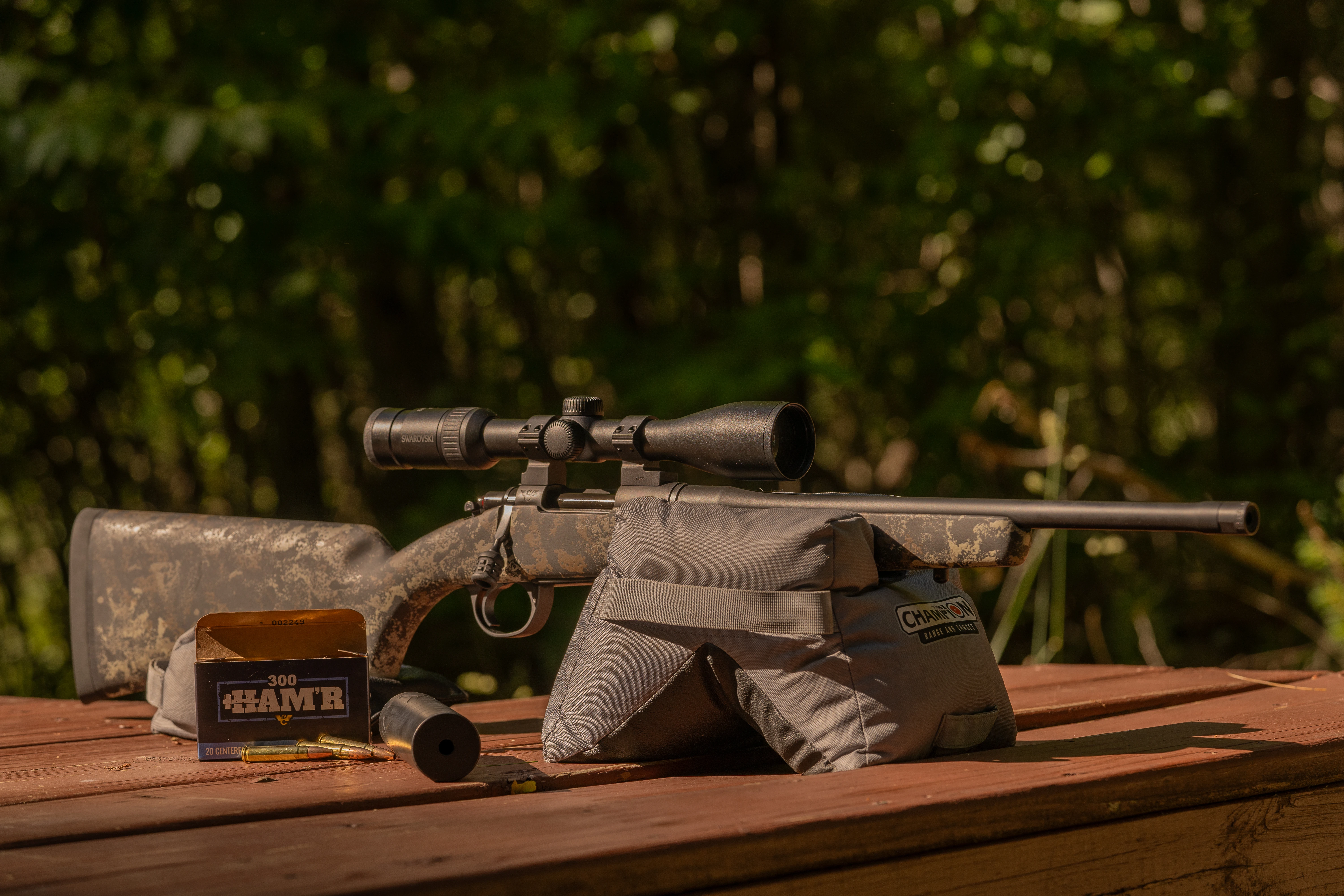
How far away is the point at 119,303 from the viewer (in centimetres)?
596

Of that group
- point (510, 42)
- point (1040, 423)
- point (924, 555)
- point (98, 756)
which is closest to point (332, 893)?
point (924, 555)

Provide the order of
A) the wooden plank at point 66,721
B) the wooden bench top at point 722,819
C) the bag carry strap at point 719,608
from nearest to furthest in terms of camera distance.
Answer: the wooden bench top at point 722,819 → the bag carry strap at point 719,608 → the wooden plank at point 66,721

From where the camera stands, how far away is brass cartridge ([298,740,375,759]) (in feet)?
6.95

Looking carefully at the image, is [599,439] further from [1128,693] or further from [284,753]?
[1128,693]

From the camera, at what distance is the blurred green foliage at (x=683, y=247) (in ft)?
17.7

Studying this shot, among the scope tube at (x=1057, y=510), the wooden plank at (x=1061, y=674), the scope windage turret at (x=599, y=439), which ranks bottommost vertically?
the wooden plank at (x=1061, y=674)

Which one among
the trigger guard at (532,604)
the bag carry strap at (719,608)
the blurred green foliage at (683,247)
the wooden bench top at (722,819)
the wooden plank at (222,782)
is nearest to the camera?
the wooden bench top at (722,819)

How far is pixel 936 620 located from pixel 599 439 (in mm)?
758

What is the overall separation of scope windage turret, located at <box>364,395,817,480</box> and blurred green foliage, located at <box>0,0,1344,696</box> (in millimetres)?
2497

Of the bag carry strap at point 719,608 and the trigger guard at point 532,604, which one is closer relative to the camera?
the bag carry strap at point 719,608

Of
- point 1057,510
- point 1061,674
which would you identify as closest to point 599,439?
point 1057,510

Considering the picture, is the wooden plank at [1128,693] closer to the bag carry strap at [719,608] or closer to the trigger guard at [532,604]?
the bag carry strap at [719,608]

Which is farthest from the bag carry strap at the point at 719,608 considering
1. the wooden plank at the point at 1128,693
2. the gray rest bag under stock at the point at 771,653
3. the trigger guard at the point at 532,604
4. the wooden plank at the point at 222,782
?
the wooden plank at the point at 1128,693

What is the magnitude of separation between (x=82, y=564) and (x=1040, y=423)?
3600 mm
